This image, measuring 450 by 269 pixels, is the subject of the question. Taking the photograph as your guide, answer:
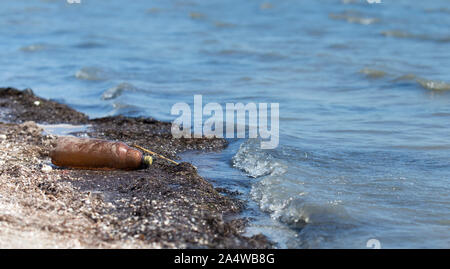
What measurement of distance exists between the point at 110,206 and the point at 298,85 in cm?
660

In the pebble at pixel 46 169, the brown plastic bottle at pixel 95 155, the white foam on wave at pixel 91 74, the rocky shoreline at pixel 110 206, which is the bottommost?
the rocky shoreline at pixel 110 206

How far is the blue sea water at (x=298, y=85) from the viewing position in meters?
5.47

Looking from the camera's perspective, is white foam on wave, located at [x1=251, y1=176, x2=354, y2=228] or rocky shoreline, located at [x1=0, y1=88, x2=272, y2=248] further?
white foam on wave, located at [x1=251, y1=176, x2=354, y2=228]

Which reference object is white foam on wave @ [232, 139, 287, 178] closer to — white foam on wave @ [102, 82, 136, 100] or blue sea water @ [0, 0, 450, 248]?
blue sea water @ [0, 0, 450, 248]

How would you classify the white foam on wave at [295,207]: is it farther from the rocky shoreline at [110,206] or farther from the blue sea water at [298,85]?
the rocky shoreline at [110,206]

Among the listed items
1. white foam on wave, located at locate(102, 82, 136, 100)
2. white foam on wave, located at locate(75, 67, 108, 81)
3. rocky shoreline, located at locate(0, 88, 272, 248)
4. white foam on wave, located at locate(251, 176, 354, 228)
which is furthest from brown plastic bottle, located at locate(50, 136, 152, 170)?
white foam on wave, located at locate(75, 67, 108, 81)

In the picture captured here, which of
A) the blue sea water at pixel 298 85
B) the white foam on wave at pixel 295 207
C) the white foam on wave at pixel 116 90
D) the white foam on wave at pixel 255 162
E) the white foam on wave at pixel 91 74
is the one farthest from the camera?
the white foam on wave at pixel 91 74

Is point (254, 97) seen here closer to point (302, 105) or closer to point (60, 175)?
point (302, 105)

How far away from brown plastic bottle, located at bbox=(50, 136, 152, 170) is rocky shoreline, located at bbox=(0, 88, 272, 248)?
84 millimetres

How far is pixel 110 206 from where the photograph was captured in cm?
526

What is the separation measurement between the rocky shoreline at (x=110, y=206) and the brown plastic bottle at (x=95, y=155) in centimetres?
8

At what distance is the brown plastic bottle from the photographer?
242 inches

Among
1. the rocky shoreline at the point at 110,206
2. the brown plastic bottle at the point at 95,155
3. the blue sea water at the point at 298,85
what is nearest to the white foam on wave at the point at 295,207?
the blue sea water at the point at 298,85

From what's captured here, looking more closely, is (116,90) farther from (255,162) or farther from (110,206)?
(110,206)
